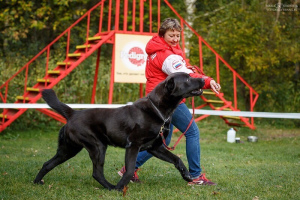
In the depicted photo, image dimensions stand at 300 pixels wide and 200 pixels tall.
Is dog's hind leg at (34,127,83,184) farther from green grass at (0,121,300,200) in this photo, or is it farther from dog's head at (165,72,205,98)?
dog's head at (165,72,205,98)

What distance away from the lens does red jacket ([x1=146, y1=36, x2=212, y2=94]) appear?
4.77m

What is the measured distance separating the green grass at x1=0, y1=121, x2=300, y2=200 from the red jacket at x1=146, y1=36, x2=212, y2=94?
1184mm

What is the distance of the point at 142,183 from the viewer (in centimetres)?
531

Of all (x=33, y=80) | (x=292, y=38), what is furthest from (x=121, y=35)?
(x=292, y=38)

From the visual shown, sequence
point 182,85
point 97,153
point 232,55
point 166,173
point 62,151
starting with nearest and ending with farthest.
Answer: point 182,85
point 97,153
point 62,151
point 166,173
point 232,55

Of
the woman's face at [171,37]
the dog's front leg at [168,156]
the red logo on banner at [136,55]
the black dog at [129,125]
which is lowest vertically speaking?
the dog's front leg at [168,156]

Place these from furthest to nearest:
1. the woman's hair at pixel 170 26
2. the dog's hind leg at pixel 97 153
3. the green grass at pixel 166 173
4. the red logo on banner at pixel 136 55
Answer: the red logo on banner at pixel 136 55
the woman's hair at pixel 170 26
the dog's hind leg at pixel 97 153
the green grass at pixel 166 173

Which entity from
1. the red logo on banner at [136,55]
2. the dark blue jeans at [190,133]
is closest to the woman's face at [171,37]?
the dark blue jeans at [190,133]

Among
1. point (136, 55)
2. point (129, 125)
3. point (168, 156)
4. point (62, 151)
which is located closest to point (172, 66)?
point (129, 125)

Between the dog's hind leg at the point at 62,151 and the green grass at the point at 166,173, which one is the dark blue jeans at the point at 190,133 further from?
the dog's hind leg at the point at 62,151

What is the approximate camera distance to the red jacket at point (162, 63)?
15.6 ft

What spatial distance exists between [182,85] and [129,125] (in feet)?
2.34

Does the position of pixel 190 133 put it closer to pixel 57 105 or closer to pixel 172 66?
pixel 172 66

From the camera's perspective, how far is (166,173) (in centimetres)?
602
